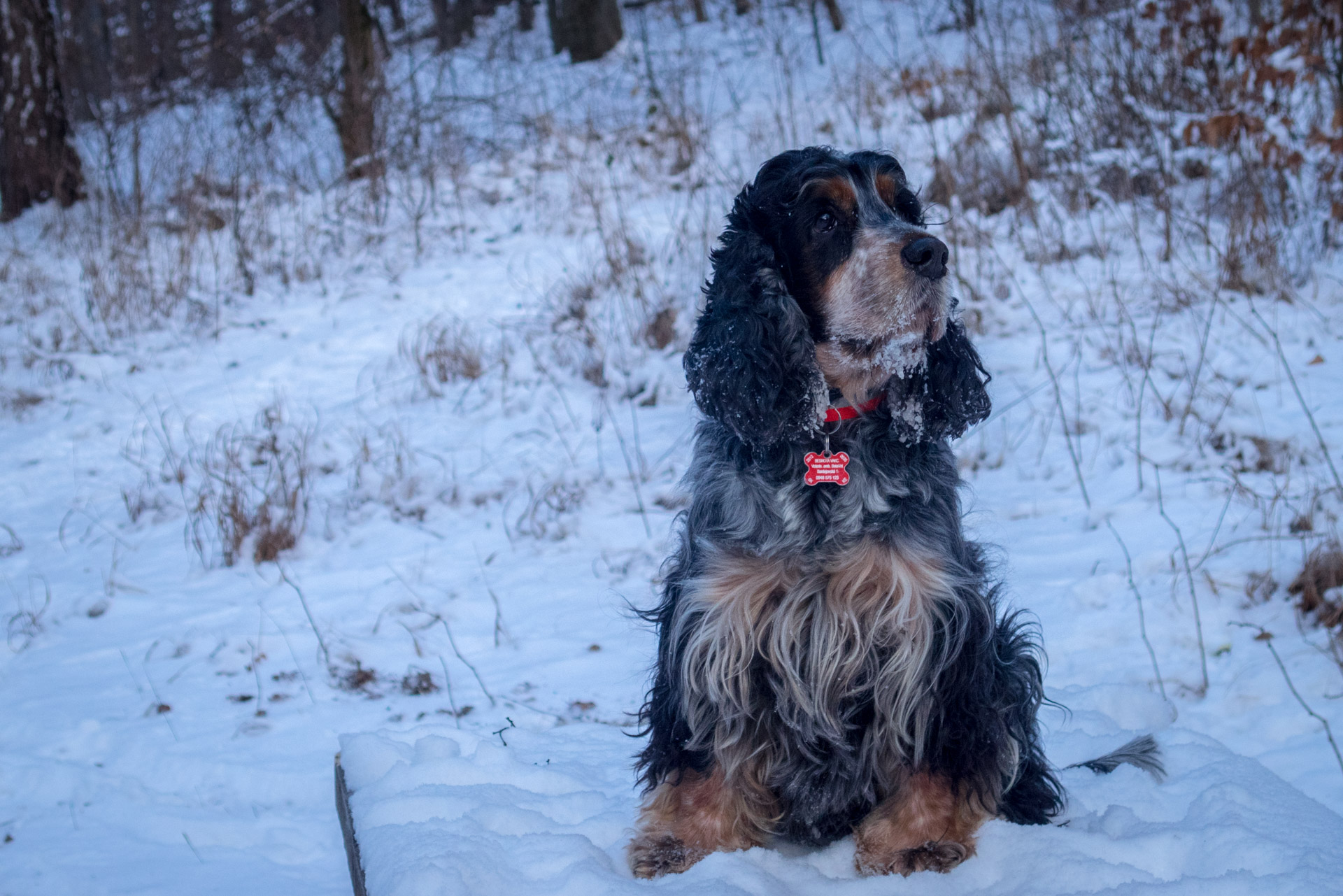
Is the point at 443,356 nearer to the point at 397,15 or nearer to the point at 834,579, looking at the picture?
the point at 834,579

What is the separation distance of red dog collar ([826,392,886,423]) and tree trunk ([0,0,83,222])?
31.3 ft

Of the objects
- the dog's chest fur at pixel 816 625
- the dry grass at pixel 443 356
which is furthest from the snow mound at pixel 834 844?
the dry grass at pixel 443 356

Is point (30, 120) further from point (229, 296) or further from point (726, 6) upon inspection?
point (726, 6)

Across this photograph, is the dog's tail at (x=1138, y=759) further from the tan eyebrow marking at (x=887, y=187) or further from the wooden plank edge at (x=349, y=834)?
the wooden plank edge at (x=349, y=834)

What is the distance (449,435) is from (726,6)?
42.8 ft

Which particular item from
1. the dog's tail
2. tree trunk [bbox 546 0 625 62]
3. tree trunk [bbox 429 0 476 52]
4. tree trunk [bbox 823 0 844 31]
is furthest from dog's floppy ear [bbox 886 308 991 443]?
tree trunk [bbox 429 0 476 52]

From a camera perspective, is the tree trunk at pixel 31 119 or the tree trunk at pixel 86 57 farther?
the tree trunk at pixel 86 57

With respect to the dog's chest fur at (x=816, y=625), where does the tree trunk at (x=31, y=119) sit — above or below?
above

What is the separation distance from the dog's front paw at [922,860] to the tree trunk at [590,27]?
1306 cm

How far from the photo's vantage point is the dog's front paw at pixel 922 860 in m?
2.16

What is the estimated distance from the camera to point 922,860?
2166 mm

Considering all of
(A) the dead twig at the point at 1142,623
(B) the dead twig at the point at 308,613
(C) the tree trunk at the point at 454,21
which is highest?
(C) the tree trunk at the point at 454,21

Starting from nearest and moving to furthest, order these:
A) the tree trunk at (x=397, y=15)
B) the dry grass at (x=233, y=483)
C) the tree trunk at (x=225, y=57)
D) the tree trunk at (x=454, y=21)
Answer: the dry grass at (x=233, y=483) < the tree trunk at (x=225, y=57) < the tree trunk at (x=454, y=21) < the tree trunk at (x=397, y=15)

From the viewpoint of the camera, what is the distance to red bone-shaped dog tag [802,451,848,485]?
2.14 m
